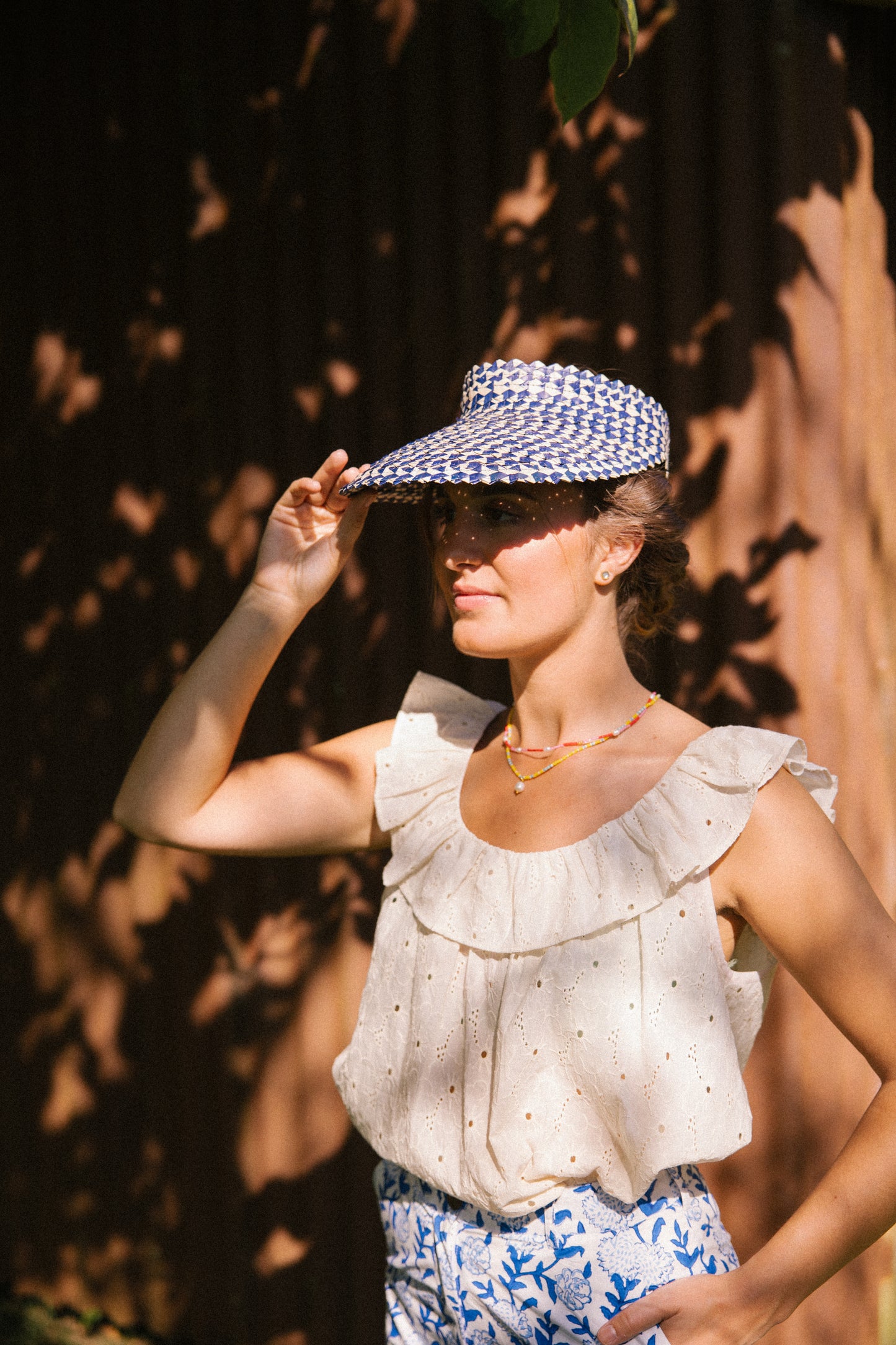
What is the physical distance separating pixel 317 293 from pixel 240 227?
13.3 inches

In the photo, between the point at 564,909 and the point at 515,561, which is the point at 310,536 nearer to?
the point at 515,561

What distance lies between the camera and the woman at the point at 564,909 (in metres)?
1.63

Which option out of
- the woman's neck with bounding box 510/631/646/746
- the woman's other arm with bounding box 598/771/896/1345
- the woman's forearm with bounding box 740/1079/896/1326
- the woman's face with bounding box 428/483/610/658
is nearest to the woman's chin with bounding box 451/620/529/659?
the woman's face with bounding box 428/483/610/658

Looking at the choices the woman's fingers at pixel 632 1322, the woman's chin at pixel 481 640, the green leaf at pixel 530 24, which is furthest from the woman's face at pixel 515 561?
the woman's fingers at pixel 632 1322

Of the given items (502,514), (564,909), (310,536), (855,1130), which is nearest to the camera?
(855,1130)

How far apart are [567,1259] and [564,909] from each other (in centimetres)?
50

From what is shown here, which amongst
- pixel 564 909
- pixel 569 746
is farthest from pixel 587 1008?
pixel 569 746

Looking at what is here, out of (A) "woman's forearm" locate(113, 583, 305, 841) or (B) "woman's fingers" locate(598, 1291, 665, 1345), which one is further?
(A) "woman's forearm" locate(113, 583, 305, 841)

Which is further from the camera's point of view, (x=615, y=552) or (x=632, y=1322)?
(x=615, y=552)

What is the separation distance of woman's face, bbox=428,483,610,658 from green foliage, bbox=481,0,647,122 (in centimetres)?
57

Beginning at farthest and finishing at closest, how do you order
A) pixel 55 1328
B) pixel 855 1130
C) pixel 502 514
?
pixel 55 1328 < pixel 502 514 < pixel 855 1130

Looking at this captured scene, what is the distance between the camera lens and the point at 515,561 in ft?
6.00

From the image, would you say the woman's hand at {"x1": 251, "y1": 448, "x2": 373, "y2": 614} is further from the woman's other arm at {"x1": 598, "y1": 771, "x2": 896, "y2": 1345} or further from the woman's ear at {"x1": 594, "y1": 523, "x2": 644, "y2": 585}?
the woman's other arm at {"x1": 598, "y1": 771, "x2": 896, "y2": 1345}

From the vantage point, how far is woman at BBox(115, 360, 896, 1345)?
1633 millimetres
